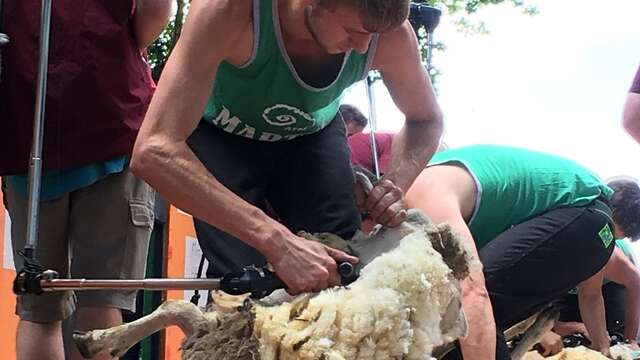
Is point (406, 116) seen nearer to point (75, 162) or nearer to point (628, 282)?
point (75, 162)

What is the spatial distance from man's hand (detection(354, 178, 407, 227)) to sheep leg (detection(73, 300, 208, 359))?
463 millimetres

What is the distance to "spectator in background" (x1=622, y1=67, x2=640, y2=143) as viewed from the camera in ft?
9.41

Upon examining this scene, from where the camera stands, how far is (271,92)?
1.99 m

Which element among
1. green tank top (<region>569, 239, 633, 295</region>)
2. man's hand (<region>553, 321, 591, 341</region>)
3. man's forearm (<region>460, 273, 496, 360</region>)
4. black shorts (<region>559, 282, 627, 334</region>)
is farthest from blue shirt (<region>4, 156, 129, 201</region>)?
black shorts (<region>559, 282, 627, 334</region>)

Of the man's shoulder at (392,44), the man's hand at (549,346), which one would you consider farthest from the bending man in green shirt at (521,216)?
the man's hand at (549,346)

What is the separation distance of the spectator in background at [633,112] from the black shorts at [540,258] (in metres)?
0.29

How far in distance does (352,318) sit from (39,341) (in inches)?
43.1

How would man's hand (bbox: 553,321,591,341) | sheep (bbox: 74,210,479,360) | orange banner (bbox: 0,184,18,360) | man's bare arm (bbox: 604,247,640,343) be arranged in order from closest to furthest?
sheep (bbox: 74,210,479,360) < orange banner (bbox: 0,184,18,360) < man's hand (bbox: 553,321,591,341) < man's bare arm (bbox: 604,247,640,343)

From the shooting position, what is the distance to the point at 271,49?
6.23 ft

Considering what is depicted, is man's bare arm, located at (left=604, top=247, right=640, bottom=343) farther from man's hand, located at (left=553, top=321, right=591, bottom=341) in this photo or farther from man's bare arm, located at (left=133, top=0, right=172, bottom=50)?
man's bare arm, located at (left=133, top=0, right=172, bottom=50)

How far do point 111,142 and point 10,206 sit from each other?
341mm

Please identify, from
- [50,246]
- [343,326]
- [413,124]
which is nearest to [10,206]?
[50,246]

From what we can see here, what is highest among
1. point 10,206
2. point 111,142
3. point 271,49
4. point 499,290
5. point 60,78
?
point 271,49

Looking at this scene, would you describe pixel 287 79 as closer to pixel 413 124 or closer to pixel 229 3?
pixel 229 3
